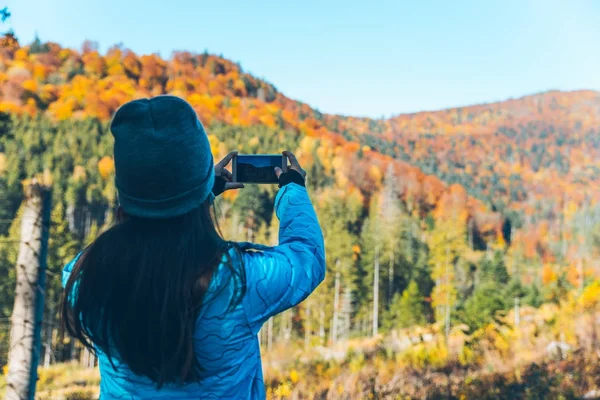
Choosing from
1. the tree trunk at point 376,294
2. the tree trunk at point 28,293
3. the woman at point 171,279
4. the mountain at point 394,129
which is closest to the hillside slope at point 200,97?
the mountain at point 394,129

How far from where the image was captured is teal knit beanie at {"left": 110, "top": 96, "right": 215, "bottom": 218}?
3.07ft

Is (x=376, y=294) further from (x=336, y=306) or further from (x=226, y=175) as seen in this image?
(x=226, y=175)

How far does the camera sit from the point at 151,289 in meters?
0.93

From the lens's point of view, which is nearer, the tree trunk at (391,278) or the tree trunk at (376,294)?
the tree trunk at (376,294)

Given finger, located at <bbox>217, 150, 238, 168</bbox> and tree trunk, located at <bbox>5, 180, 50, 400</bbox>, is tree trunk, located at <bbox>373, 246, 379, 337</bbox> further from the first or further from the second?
finger, located at <bbox>217, 150, 238, 168</bbox>

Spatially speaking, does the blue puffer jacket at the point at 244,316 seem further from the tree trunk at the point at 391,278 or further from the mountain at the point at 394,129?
the mountain at the point at 394,129

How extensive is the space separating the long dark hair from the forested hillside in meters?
0.52

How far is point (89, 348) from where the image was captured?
1.05 meters

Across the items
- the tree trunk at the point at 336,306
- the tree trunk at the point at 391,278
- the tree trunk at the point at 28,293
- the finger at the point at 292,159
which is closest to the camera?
the finger at the point at 292,159

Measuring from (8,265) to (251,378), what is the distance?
3038cm

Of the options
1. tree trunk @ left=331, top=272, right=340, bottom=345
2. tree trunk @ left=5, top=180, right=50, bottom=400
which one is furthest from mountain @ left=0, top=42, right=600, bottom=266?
tree trunk @ left=5, top=180, right=50, bottom=400

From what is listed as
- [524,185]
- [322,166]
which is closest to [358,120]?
[524,185]

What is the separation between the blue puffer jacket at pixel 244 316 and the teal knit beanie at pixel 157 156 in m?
0.16

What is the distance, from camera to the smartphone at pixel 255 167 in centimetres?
138
